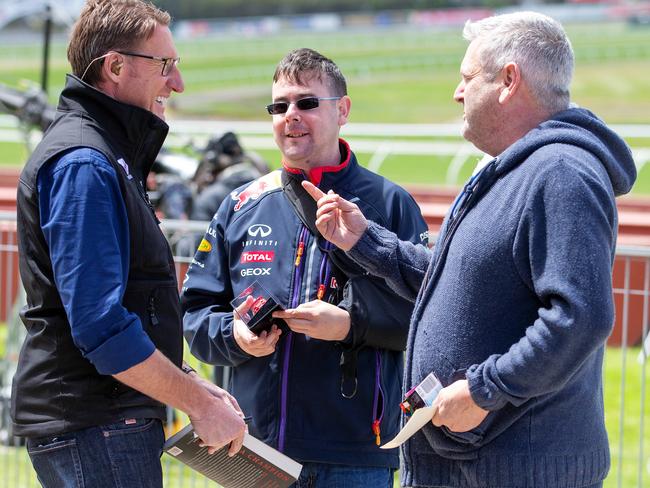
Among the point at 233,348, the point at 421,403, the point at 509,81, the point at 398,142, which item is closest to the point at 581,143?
the point at 509,81

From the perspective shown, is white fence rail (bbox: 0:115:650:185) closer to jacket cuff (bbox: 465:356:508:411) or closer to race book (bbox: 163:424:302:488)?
race book (bbox: 163:424:302:488)

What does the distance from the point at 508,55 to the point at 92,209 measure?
1186 mm

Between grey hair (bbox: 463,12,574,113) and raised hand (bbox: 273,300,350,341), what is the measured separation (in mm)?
978

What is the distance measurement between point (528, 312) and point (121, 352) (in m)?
1.07

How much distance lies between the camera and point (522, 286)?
274 centimetres

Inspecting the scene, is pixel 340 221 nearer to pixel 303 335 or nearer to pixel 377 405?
pixel 303 335

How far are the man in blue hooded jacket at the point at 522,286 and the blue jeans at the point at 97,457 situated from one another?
2.49 ft

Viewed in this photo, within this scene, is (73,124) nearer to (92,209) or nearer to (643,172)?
(92,209)

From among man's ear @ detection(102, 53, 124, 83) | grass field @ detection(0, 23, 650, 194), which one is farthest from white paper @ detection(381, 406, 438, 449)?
grass field @ detection(0, 23, 650, 194)

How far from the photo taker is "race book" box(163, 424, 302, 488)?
3.05m

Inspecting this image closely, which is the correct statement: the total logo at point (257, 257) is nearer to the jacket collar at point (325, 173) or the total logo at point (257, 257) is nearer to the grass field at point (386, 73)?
the jacket collar at point (325, 173)

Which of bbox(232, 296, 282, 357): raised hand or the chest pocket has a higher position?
the chest pocket

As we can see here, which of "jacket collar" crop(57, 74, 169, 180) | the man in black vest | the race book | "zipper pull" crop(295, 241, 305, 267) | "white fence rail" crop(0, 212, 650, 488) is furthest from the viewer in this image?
"white fence rail" crop(0, 212, 650, 488)

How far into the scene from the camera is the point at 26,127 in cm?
845
